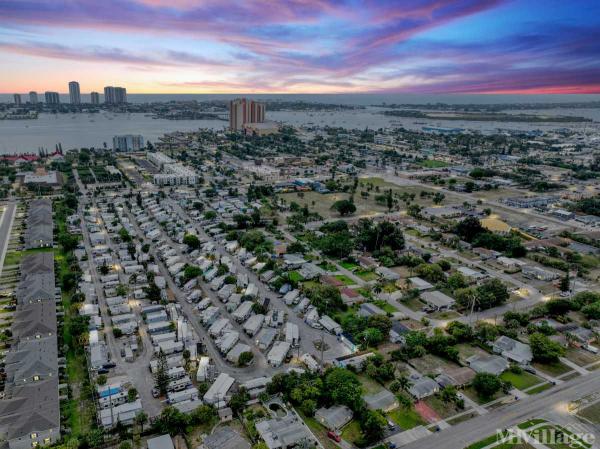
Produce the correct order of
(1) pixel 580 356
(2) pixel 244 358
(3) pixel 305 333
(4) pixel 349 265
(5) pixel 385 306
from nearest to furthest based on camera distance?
(2) pixel 244 358 → (1) pixel 580 356 → (3) pixel 305 333 → (5) pixel 385 306 → (4) pixel 349 265

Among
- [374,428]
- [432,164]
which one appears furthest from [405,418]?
[432,164]

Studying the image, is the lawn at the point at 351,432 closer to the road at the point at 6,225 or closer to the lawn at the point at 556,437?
the lawn at the point at 556,437

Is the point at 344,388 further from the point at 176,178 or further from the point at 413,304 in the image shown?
the point at 176,178

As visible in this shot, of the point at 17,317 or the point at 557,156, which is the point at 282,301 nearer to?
the point at 17,317

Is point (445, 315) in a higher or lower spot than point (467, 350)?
higher

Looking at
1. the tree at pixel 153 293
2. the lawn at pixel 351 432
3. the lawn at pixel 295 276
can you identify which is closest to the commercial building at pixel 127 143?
the tree at pixel 153 293

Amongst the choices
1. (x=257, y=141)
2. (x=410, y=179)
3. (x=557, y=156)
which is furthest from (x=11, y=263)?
(x=557, y=156)
